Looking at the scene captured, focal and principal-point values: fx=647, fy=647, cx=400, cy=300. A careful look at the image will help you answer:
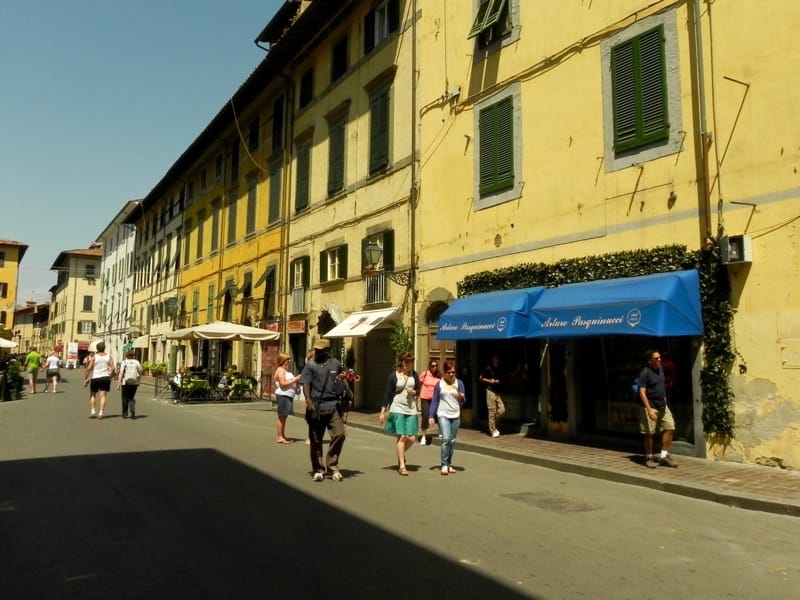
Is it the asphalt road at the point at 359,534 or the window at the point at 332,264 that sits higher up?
the window at the point at 332,264

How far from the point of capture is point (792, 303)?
8.86m

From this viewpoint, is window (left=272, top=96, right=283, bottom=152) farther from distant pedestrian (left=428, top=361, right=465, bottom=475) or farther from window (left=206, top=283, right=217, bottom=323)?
distant pedestrian (left=428, top=361, right=465, bottom=475)

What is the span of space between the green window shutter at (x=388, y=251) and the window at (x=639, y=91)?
25.1 ft

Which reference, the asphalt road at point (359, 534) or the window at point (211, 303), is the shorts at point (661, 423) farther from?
the window at point (211, 303)

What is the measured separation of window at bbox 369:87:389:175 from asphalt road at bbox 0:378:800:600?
10864mm

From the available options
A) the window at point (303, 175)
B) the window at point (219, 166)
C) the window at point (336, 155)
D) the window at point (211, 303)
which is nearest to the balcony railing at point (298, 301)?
the window at point (303, 175)

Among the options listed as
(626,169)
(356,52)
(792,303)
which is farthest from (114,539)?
(356,52)

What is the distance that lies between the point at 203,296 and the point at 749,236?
1152 inches

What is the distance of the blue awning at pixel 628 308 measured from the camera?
30.8ft

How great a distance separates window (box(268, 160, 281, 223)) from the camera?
2552 centimetres

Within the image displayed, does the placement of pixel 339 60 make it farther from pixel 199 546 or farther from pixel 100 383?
pixel 199 546

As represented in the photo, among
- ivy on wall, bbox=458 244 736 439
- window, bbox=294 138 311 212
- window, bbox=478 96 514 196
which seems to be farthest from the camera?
window, bbox=294 138 311 212

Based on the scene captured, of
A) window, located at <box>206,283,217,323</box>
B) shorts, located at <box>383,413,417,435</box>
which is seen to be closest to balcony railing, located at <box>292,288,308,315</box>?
window, located at <box>206,283,217,323</box>

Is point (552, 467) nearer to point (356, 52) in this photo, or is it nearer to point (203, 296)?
point (356, 52)
